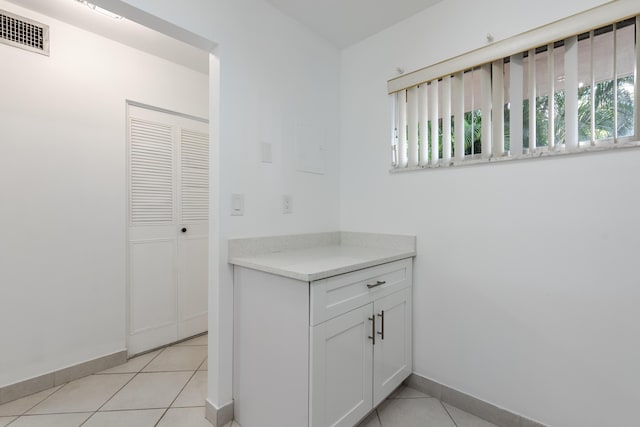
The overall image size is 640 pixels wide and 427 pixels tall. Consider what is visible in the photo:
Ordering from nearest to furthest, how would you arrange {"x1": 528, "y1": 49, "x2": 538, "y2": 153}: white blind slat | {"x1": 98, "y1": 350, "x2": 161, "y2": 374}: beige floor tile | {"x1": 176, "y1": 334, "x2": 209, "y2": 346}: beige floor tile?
1. {"x1": 528, "y1": 49, "x2": 538, "y2": 153}: white blind slat
2. {"x1": 98, "y1": 350, "x2": 161, "y2": 374}: beige floor tile
3. {"x1": 176, "y1": 334, "x2": 209, "y2": 346}: beige floor tile

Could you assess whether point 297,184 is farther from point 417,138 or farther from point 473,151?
point 473,151

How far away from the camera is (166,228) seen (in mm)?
2541

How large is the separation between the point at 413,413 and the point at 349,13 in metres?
2.54

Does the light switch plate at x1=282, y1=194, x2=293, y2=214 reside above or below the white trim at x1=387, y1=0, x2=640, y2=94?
below

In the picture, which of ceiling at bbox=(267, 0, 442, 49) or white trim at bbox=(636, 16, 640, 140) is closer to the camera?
white trim at bbox=(636, 16, 640, 140)

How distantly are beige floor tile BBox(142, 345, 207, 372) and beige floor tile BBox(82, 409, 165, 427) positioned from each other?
48 cm

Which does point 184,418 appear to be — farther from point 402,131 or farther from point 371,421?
point 402,131

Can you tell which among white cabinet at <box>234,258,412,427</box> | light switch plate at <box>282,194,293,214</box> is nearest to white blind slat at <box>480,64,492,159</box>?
white cabinet at <box>234,258,412,427</box>

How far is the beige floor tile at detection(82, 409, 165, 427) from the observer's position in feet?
5.18

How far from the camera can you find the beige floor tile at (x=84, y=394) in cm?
171

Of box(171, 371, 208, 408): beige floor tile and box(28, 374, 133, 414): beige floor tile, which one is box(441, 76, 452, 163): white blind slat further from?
box(28, 374, 133, 414): beige floor tile

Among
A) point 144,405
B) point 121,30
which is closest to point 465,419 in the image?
point 144,405

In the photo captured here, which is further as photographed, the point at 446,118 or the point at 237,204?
the point at 446,118

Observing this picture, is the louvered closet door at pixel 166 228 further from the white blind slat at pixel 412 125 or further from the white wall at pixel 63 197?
the white blind slat at pixel 412 125
